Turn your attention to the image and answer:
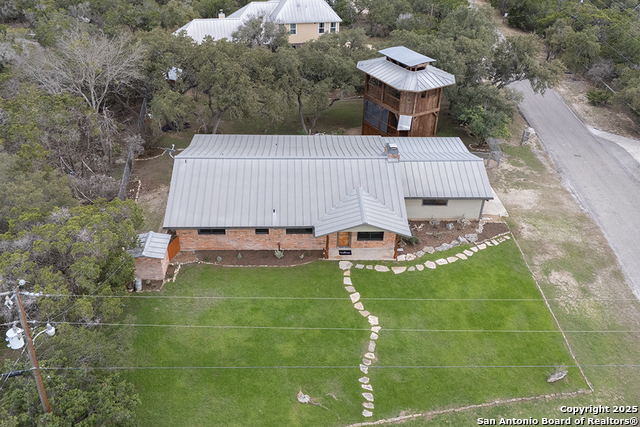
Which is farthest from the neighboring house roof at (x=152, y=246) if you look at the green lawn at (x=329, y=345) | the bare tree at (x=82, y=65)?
the bare tree at (x=82, y=65)

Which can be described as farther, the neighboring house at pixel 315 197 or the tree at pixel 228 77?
the tree at pixel 228 77

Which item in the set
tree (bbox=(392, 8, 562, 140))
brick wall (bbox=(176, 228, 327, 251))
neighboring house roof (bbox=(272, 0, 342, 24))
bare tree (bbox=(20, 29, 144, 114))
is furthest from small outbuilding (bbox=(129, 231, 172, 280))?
neighboring house roof (bbox=(272, 0, 342, 24))

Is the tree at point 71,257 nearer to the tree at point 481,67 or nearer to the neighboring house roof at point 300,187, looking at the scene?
the neighboring house roof at point 300,187

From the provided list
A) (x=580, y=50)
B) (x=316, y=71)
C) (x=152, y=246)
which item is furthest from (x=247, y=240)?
(x=580, y=50)

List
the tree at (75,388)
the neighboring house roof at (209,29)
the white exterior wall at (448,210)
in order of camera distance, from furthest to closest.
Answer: the neighboring house roof at (209,29)
the white exterior wall at (448,210)
the tree at (75,388)

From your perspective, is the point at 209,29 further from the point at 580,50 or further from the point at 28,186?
the point at 580,50
